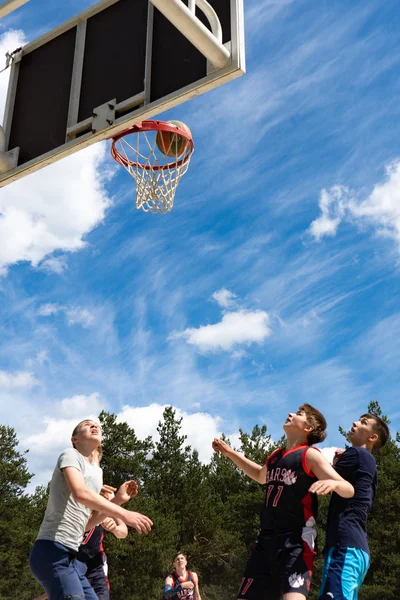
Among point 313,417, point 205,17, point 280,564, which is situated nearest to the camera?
point 280,564

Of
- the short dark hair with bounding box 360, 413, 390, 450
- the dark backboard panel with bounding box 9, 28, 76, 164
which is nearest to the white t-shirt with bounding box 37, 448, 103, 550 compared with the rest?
the short dark hair with bounding box 360, 413, 390, 450

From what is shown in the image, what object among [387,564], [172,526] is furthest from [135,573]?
[387,564]

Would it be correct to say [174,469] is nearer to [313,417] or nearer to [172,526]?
[172,526]

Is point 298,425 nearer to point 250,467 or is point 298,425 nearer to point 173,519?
point 250,467

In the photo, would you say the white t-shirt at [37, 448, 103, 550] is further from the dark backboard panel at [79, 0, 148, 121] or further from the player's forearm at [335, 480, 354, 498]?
the dark backboard panel at [79, 0, 148, 121]

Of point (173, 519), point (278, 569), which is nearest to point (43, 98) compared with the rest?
point (278, 569)

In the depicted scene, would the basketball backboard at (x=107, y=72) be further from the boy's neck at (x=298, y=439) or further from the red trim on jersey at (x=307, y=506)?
the red trim on jersey at (x=307, y=506)

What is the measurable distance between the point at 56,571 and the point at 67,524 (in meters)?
0.33

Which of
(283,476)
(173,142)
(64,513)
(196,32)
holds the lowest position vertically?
(64,513)

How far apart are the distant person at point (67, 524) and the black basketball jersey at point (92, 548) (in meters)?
2.10

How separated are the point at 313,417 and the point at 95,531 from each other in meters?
3.00

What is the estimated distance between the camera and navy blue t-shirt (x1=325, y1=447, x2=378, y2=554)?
5.09 metres

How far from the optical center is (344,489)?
15.9 ft

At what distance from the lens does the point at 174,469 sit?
35156 mm
